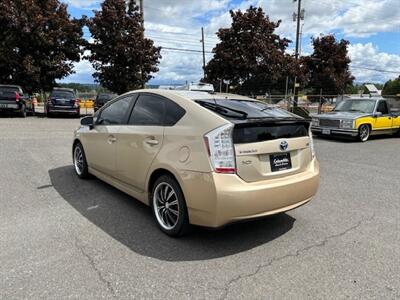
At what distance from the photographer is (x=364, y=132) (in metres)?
14.1

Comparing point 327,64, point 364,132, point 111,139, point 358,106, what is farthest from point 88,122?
point 327,64

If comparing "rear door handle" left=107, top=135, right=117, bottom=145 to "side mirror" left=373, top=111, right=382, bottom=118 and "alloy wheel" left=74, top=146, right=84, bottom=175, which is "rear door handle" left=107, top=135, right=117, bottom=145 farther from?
"side mirror" left=373, top=111, right=382, bottom=118

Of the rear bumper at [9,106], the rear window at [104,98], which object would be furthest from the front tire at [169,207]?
the rear window at [104,98]

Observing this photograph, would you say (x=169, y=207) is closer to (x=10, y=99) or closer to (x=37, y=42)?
(x=10, y=99)

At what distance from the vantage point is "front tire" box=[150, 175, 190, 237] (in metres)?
3.99

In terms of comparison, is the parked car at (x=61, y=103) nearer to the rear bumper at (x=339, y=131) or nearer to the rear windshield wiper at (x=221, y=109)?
the rear bumper at (x=339, y=131)

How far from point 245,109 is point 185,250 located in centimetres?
177

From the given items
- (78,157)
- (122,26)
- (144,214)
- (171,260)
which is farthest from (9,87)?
(171,260)

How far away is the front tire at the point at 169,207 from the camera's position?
3.99m

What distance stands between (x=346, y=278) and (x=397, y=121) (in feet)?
46.1

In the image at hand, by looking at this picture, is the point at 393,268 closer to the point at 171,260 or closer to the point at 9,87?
the point at 171,260

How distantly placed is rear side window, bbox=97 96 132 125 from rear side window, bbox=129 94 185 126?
0.88ft

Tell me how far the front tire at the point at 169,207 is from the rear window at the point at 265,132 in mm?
865

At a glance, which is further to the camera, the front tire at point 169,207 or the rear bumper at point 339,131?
the rear bumper at point 339,131
